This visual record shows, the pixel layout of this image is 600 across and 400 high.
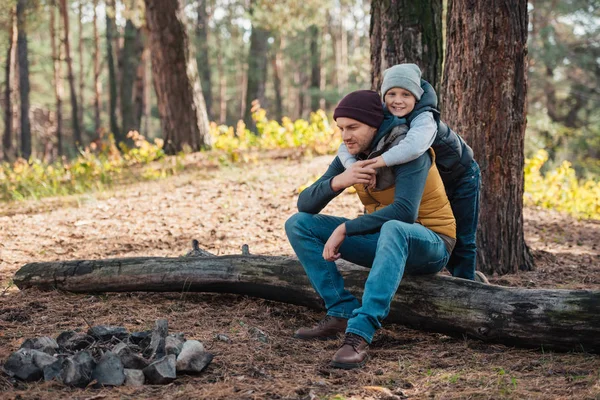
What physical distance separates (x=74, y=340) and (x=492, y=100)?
136 inches

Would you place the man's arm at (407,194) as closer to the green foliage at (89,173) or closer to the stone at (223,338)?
the stone at (223,338)

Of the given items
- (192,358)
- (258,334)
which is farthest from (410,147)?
(192,358)

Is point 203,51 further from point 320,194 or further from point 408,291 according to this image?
point 408,291

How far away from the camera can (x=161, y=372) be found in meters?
2.94

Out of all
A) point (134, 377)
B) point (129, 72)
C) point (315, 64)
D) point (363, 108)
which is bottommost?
point (134, 377)

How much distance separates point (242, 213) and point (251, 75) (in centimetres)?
1294

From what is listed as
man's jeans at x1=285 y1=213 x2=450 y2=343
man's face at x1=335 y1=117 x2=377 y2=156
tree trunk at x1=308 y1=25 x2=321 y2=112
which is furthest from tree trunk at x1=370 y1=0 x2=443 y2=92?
tree trunk at x1=308 y1=25 x2=321 y2=112

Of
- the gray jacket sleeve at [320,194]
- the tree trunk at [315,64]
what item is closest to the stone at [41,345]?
the gray jacket sleeve at [320,194]

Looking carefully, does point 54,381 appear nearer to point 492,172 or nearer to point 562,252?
point 492,172

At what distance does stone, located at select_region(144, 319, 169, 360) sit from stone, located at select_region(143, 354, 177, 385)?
0.54ft

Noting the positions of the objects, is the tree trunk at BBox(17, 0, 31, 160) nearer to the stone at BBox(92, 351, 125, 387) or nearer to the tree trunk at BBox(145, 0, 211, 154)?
the tree trunk at BBox(145, 0, 211, 154)

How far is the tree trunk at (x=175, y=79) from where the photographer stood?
1080 cm

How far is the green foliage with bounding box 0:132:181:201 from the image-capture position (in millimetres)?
9289

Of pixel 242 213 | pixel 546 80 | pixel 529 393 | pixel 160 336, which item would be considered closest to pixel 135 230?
pixel 242 213
